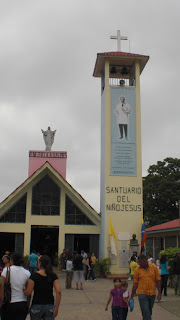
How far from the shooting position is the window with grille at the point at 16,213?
21422mm

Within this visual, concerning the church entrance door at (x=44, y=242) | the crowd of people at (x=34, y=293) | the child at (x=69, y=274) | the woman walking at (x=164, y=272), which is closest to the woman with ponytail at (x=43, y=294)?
the crowd of people at (x=34, y=293)

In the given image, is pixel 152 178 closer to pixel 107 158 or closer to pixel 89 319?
pixel 107 158

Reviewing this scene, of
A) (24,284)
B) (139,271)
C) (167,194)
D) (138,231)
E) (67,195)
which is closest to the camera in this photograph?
(24,284)

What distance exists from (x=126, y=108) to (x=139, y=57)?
3.30m

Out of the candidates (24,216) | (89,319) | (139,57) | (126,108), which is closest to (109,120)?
(126,108)

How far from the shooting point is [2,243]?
79.1 feet

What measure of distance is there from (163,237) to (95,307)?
13784 millimetres

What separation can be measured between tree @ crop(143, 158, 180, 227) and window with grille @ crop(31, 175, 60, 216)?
51.1 feet

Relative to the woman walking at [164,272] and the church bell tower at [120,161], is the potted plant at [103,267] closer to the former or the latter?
the church bell tower at [120,161]

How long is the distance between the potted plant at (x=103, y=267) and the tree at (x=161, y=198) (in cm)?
1617

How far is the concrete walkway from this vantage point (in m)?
9.10

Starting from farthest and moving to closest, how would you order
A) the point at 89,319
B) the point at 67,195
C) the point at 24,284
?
the point at 67,195
the point at 89,319
the point at 24,284

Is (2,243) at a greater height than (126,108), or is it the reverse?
(126,108)

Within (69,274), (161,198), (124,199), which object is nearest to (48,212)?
(124,199)
